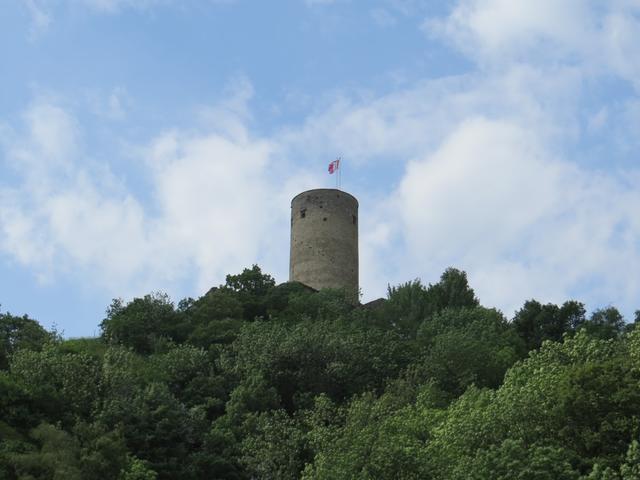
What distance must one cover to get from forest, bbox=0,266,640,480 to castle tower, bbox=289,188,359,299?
1825 millimetres

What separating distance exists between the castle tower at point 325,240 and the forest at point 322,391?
1.83 metres

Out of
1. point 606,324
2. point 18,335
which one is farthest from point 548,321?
point 18,335

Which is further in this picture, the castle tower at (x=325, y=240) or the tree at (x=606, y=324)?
the castle tower at (x=325, y=240)

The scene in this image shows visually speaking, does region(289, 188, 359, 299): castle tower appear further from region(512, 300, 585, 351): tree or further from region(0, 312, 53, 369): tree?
region(0, 312, 53, 369): tree

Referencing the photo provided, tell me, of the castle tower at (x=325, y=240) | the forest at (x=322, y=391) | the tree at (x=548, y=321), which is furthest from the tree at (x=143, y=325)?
the tree at (x=548, y=321)

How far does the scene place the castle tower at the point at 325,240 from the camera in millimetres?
56469

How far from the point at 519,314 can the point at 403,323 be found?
535cm

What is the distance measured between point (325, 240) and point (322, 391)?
1817 centimetres

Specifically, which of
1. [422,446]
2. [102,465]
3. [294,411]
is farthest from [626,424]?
[294,411]

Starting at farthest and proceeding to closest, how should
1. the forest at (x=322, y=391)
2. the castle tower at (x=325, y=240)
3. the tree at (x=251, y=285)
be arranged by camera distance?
the castle tower at (x=325, y=240) → the tree at (x=251, y=285) → the forest at (x=322, y=391)

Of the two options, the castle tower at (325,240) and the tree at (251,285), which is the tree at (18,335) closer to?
the tree at (251,285)

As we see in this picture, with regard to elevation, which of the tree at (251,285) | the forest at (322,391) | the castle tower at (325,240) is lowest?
the forest at (322,391)

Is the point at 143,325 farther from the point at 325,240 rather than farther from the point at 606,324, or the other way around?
the point at 606,324

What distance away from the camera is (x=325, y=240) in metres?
57.1
